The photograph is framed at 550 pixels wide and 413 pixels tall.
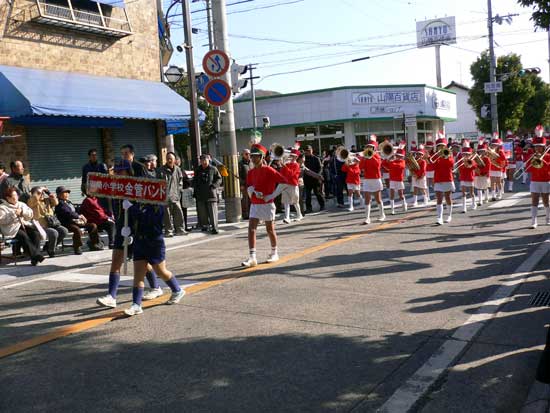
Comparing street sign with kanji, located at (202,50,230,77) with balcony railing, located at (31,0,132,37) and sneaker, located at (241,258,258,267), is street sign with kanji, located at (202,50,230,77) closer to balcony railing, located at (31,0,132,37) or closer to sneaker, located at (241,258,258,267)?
balcony railing, located at (31,0,132,37)

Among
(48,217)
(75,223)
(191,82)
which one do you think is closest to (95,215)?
(75,223)

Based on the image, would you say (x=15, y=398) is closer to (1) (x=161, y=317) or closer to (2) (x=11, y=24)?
(1) (x=161, y=317)

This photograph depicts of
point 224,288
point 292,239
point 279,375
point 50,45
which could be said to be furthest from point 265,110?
point 279,375

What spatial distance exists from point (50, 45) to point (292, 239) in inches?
342

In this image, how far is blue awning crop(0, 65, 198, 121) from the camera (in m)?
12.9

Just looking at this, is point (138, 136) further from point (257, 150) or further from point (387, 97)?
point (387, 97)

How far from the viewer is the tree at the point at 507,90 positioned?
46.2 metres

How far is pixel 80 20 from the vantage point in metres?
15.7

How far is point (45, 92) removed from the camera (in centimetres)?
1352

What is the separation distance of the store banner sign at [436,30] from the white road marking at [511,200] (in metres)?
44.6

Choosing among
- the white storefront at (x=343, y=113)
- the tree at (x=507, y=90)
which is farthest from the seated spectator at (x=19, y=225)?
the tree at (x=507, y=90)

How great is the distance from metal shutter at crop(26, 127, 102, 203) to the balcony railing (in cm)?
277

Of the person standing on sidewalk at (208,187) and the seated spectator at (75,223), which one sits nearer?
the seated spectator at (75,223)

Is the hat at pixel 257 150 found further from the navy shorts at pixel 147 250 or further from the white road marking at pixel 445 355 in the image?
the white road marking at pixel 445 355
